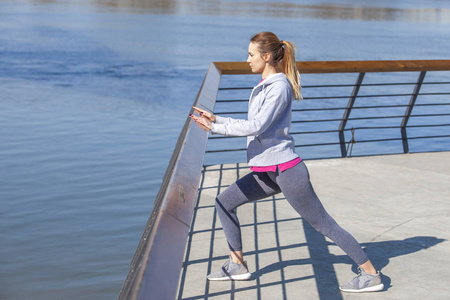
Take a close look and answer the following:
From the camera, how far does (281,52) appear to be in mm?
3375

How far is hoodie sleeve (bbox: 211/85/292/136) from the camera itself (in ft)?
10.5

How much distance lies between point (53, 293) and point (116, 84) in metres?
17.5

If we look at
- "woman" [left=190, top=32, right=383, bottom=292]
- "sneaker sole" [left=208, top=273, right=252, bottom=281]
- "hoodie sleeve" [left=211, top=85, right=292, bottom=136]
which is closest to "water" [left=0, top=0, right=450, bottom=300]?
"sneaker sole" [left=208, top=273, right=252, bottom=281]

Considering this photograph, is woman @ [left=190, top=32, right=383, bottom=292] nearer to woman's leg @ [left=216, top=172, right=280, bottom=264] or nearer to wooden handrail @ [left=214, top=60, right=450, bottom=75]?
woman's leg @ [left=216, top=172, right=280, bottom=264]

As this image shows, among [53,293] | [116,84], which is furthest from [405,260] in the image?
[116,84]

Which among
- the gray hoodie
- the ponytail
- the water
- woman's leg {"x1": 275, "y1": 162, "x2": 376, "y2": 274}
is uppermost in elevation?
the ponytail

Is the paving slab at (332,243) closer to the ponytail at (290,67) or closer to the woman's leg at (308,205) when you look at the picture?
the woman's leg at (308,205)

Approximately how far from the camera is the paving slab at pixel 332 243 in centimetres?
371

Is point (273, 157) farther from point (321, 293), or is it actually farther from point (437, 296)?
point (437, 296)

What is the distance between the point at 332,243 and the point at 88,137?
33.8 feet

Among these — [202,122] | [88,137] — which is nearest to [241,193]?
[202,122]

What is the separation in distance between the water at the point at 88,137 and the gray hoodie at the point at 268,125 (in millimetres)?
3416

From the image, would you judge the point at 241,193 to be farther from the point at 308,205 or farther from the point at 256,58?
the point at 256,58

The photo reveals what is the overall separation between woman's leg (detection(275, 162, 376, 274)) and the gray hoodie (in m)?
0.09
